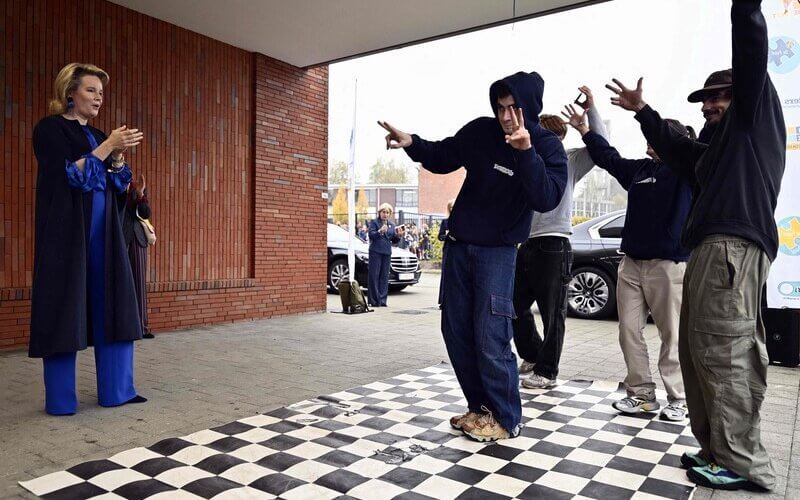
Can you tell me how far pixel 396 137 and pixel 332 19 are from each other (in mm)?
4105

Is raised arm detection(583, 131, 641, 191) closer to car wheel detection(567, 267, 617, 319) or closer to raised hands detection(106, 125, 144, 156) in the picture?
raised hands detection(106, 125, 144, 156)

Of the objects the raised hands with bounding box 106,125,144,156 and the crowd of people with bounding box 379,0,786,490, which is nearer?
the crowd of people with bounding box 379,0,786,490

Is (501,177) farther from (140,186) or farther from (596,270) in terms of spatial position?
(596,270)

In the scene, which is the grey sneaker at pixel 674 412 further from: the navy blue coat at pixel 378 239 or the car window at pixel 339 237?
the car window at pixel 339 237

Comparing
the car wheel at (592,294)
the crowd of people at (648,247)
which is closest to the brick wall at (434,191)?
the car wheel at (592,294)

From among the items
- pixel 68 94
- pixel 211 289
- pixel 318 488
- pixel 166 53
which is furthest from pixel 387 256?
pixel 318 488

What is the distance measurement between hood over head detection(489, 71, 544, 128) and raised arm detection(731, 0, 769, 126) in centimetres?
98

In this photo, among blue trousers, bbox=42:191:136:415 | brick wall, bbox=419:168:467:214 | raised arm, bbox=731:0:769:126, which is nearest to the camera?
raised arm, bbox=731:0:769:126

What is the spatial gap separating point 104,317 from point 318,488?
2.01 meters

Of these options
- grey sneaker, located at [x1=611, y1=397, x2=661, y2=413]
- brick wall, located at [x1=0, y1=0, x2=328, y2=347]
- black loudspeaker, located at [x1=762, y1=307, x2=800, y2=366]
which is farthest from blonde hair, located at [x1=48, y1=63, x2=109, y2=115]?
black loudspeaker, located at [x1=762, y1=307, x2=800, y2=366]

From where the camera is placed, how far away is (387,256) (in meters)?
10.5

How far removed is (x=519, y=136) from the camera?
2.73m

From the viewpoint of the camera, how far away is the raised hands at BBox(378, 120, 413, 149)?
3.40 m

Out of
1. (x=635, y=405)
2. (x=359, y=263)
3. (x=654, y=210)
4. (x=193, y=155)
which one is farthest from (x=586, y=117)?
(x=359, y=263)
